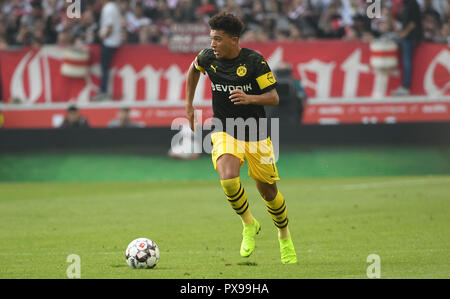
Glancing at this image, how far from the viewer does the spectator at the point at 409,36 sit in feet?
68.5

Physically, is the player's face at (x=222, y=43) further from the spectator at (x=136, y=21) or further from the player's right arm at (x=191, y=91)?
the spectator at (x=136, y=21)

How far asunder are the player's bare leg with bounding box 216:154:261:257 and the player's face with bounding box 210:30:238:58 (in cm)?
112

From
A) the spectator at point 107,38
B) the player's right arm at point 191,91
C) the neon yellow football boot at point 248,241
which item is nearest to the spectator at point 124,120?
the spectator at point 107,38

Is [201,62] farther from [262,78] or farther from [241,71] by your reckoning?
[262,78]

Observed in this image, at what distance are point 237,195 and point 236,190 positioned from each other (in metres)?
0.10

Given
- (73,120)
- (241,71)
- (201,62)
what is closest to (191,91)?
(201,62)

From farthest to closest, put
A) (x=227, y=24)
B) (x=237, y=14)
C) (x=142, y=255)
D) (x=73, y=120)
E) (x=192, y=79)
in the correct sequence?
(x=237, y=14) → (x=73, y=120) → (x=192, y=79) → (x=227, y=24) → (x=142, y=255)

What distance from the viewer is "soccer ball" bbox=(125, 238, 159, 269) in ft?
26.5

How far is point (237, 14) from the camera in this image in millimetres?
22047

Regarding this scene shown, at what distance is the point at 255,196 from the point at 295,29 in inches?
273

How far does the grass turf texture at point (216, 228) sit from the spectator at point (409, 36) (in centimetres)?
320

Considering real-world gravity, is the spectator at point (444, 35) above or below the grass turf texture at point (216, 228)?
above

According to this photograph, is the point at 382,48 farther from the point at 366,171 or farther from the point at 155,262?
the point at 155,262
